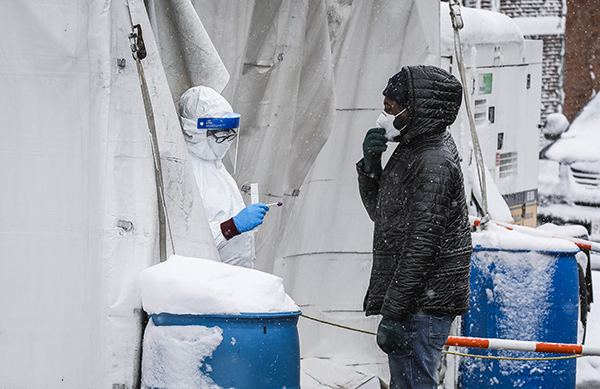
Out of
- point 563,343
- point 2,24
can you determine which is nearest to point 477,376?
point 563,343

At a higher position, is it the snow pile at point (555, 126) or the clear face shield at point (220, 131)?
the snow pile at point (555, 126)

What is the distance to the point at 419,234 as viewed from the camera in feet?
9.35

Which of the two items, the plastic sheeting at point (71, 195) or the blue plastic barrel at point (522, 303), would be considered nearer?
the plastic sheeting at point (71, 195)

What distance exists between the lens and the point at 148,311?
8.78ft

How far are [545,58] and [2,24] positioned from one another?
1339cm

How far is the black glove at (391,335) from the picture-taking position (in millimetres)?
2875

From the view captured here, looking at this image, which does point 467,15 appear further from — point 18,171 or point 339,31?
point 18,171

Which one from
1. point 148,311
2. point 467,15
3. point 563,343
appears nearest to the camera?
point 148,311

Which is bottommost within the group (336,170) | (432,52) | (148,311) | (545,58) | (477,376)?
(477,376)

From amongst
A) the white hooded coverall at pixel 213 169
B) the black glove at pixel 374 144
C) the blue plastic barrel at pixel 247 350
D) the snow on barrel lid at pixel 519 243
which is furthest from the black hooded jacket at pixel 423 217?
the snow on barrel lid at pixel 519 243

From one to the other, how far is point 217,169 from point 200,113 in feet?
1.04

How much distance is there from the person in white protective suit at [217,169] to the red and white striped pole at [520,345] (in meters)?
1.31

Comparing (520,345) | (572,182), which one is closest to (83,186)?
(520,345)

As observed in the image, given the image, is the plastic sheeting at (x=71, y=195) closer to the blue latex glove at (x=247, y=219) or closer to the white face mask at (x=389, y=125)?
the blue latex glove at (x=247, y=219)
